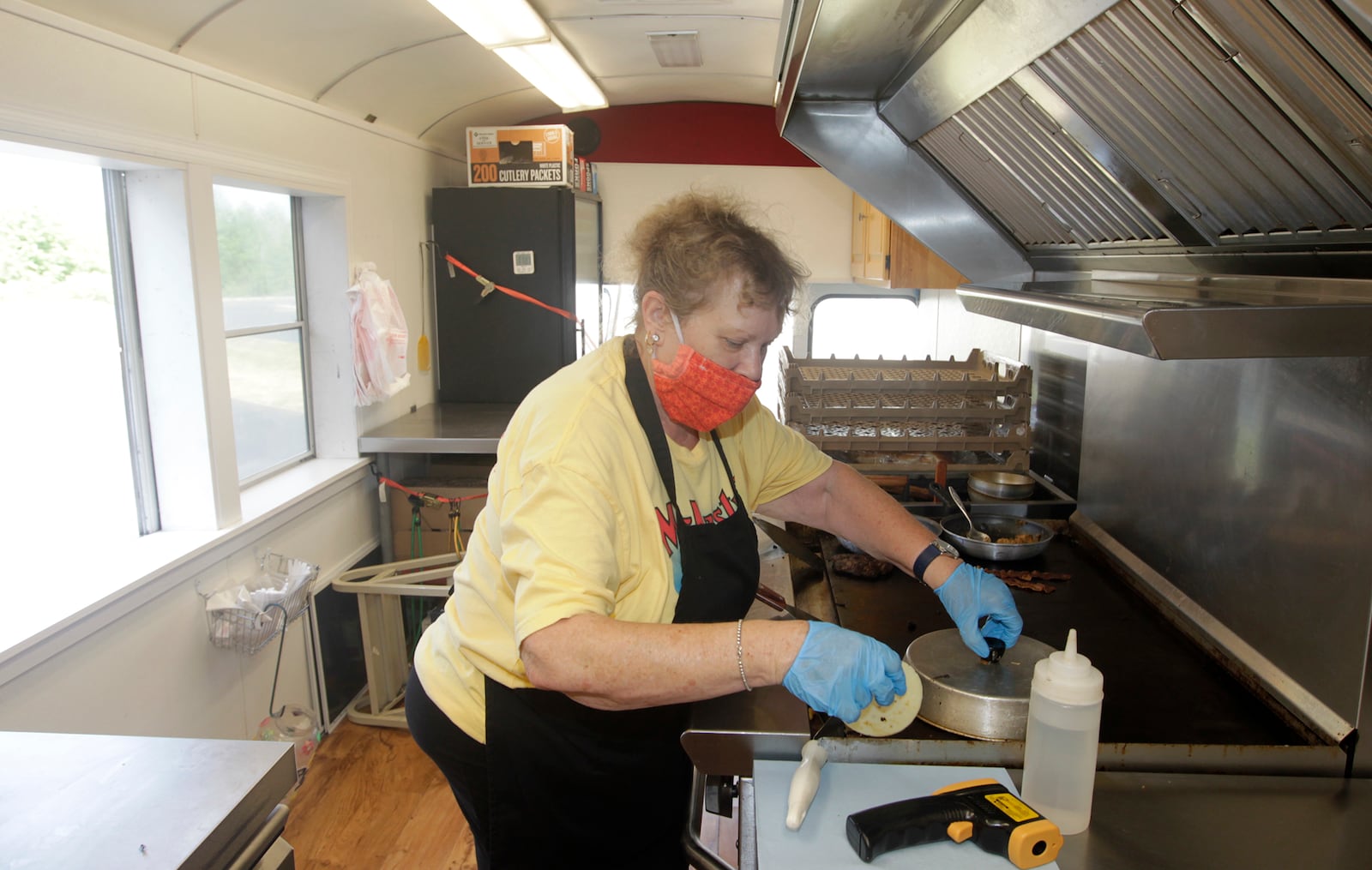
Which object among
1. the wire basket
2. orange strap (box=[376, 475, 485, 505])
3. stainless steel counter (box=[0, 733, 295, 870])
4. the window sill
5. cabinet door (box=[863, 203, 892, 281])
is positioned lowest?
the wire basket

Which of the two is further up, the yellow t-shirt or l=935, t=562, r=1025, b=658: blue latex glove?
the yellow t-shirt

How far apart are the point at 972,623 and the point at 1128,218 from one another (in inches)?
35.8

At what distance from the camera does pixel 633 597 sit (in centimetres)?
134

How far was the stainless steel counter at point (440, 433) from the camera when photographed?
359 cm

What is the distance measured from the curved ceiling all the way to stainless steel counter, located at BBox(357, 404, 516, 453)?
135cm

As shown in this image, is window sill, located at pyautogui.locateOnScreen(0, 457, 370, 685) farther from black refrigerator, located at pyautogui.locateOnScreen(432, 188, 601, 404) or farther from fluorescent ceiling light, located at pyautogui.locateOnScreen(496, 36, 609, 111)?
fluorescent ceiling light, located at pyautogui.locateOnScreen(496, 36, 609, 111)

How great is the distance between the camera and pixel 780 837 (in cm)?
114

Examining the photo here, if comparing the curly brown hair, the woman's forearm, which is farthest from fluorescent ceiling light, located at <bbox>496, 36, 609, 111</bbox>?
the woman's forearm

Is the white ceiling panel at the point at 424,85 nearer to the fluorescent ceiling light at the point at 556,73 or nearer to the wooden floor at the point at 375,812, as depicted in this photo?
the fluorescent ceiling light at the point at 556,73

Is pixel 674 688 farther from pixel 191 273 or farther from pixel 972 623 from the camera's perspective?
pixel 191 273

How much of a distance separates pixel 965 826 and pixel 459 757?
890mm

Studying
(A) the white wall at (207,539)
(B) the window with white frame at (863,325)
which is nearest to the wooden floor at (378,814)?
(A) the white wall at (207,539)

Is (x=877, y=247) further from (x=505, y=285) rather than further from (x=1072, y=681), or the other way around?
(x=1072, y=681)

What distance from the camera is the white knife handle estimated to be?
1.15 m
